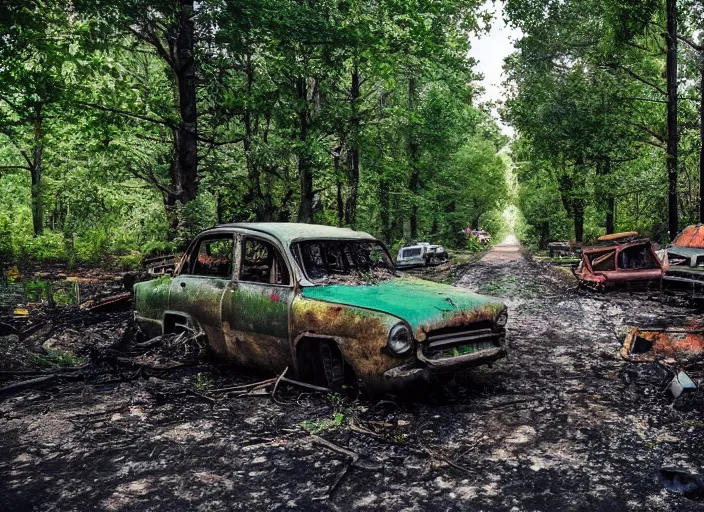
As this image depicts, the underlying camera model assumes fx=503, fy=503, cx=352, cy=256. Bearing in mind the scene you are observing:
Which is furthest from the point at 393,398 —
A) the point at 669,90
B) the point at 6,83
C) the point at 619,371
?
the point at 669,90

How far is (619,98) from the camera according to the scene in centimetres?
1866

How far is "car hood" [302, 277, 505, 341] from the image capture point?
452 cm

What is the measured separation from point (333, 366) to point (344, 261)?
1604 millimetres

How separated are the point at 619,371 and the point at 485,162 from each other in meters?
39.0

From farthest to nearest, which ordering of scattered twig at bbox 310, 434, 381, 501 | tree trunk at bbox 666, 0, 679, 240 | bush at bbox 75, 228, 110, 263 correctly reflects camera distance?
bush at bbox 75, 228, 110, 263 < tree trunk at bbox 666, 0, 679, 240 < scattered twig at bbox 310, 434, 381, 501

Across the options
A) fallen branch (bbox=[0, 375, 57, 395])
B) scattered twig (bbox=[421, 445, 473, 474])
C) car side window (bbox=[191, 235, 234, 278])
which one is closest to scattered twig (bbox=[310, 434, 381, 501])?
scattered twig (bbox=[421, 445, 473, 474])

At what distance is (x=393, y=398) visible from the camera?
4.74 metres

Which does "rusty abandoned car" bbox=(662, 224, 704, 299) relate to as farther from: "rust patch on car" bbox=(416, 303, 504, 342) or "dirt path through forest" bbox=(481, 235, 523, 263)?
"dirt path through forest" bbox=(481, 235, 523, 263)

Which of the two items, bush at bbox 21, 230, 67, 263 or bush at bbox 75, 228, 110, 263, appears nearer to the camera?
bush at bbox 21, 230, 67, 263

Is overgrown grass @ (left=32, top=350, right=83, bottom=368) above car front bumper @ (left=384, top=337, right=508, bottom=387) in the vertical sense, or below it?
below

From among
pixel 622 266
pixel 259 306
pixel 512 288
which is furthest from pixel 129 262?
pixel 622 266

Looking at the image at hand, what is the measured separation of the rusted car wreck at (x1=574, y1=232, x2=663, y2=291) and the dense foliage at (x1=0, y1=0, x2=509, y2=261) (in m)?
7.30

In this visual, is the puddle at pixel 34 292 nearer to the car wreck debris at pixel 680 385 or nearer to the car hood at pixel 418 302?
the car hood at pixel 418 302

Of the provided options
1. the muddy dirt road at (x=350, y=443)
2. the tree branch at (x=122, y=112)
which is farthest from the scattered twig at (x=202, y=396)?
the tree branch at (x=122, y=112)
